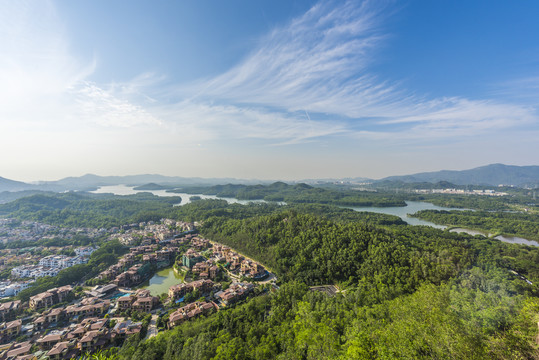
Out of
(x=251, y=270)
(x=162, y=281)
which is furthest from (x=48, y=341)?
(x=251, y=270)

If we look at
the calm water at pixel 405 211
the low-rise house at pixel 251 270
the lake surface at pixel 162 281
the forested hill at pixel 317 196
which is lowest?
the lake surface at pixel 162 281

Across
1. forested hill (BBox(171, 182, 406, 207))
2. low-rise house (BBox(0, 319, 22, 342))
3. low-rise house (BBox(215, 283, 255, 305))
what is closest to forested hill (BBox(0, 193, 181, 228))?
low-rise house (BBox(0, 319, 22, 342))

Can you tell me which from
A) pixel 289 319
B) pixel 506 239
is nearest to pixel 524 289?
pixel 289 319

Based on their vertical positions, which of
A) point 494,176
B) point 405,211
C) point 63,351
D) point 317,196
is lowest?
point 405,211

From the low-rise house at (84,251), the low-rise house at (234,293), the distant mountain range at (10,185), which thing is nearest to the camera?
the low-rise house at (234,293)

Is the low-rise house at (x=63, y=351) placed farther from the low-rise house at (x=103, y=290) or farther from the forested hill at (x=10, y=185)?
the forested hill at (x=10, y=185)

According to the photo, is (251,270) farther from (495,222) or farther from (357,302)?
(495,222)

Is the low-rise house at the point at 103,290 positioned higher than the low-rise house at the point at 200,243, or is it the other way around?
the low-rise house at the point at 200,243

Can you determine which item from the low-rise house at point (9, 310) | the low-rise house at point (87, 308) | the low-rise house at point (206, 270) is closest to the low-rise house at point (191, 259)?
the low-rise house at point (206, 270)

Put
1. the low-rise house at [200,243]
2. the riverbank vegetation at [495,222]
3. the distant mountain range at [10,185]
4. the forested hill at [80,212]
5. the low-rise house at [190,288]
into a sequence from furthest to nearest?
the distant mountain range at [10,185]
the forested hill at [80,212]
the riverbank vegetation at [495,222]
the low-rise house at [200,243]
the low-rise house at [190,288]
